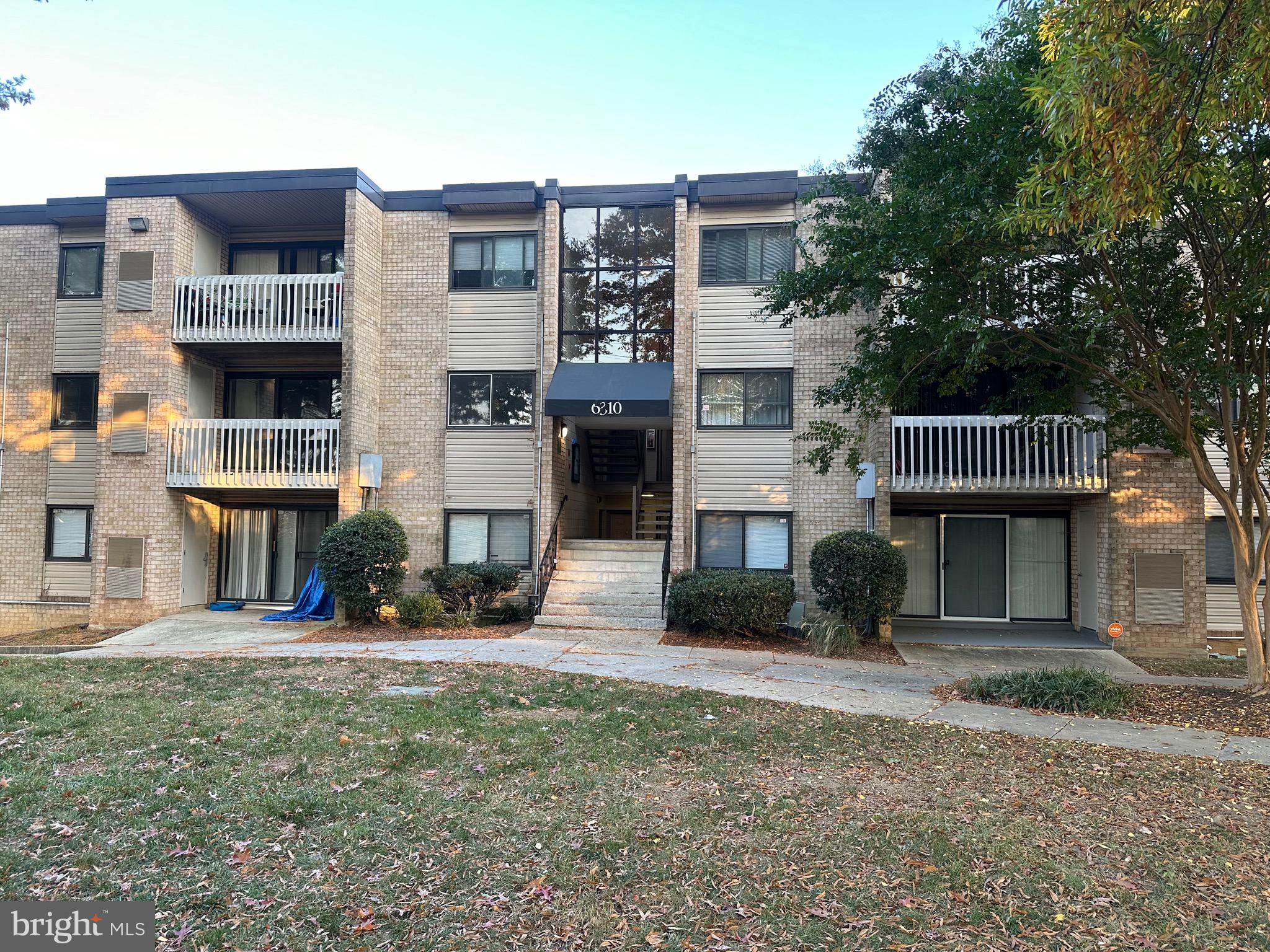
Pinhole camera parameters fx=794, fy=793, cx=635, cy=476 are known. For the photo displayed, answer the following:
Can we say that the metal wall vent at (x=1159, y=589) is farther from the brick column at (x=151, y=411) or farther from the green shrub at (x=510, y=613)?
the brick column at (x=151, y=411)

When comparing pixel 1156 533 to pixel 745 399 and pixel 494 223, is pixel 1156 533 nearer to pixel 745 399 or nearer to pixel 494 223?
pixel 745 399

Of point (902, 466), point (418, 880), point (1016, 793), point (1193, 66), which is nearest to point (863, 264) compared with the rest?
point (1193, 66)

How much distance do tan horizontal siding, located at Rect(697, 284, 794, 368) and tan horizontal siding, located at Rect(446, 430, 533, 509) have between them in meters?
3.90

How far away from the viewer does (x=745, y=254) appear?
49.8ft

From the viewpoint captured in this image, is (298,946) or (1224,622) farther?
(1224,622)

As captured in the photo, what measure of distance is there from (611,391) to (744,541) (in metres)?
3.74

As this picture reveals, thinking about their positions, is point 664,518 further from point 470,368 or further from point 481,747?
point 481,747

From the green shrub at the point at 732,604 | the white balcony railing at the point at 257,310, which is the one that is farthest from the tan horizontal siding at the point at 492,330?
the green shrub at the point at 732,604

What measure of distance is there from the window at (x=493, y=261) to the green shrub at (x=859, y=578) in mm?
7912

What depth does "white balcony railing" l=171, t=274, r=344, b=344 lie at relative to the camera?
14859mm

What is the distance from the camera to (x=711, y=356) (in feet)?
49.6

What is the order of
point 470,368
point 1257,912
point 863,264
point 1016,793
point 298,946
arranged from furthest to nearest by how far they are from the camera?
point 470,368, point 863,264, point 1016,793, point 1257,912, point 298,946

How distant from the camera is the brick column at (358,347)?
14.6m

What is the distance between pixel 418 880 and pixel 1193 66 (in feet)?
25.4
